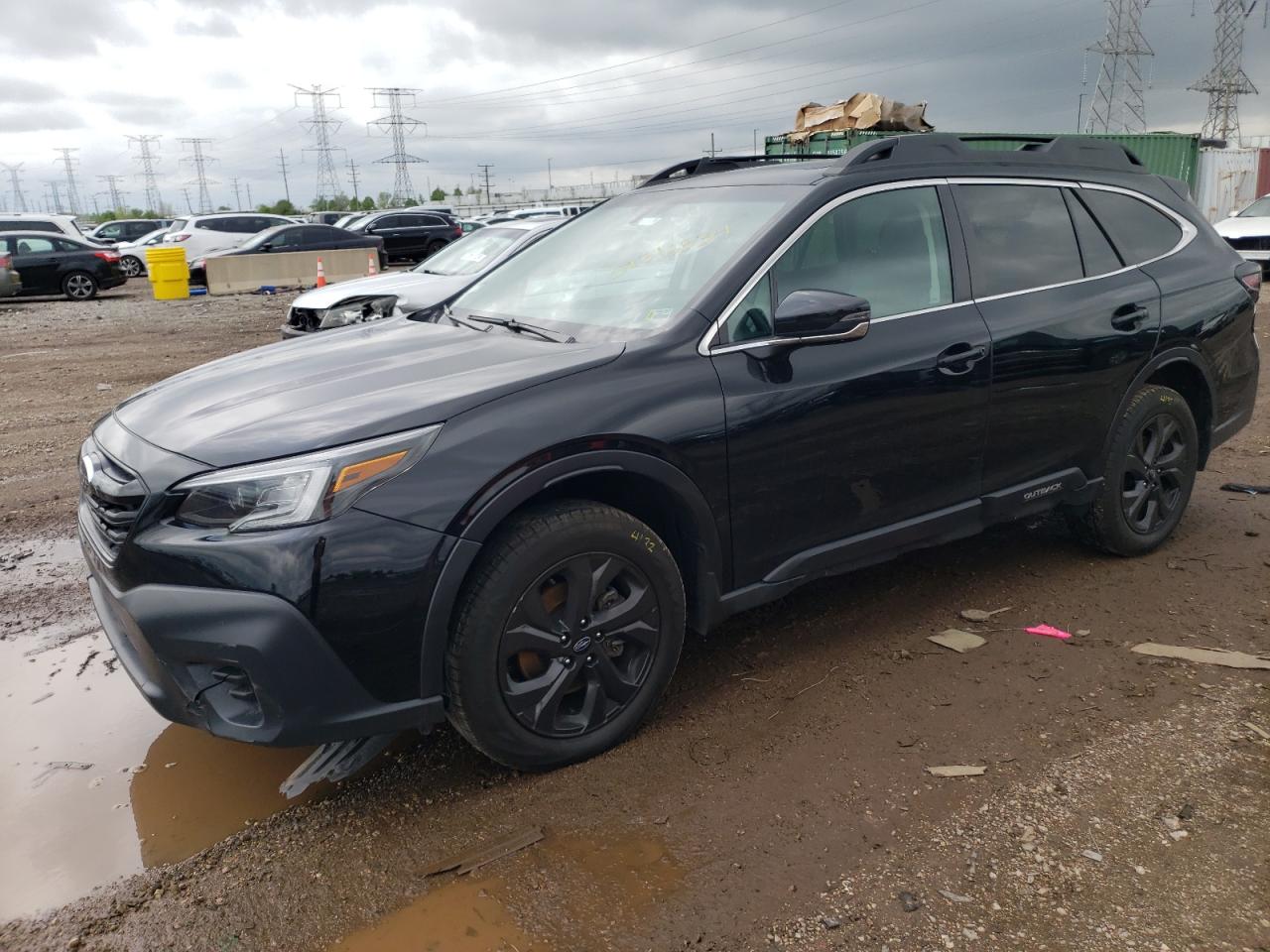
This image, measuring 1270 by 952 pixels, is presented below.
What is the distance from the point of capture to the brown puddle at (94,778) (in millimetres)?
2803

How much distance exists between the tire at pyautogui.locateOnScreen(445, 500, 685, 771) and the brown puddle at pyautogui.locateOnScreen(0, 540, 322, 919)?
2.67 ft

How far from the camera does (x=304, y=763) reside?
3248mm

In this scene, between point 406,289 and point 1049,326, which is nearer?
point 1049,326

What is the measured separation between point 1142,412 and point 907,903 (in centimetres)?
282

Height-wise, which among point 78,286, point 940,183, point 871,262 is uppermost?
point 940,183

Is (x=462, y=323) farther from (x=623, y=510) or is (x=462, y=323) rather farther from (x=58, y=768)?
(x=58, y=768)

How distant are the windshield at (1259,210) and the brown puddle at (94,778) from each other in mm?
20506

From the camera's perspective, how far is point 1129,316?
4281 millimetres

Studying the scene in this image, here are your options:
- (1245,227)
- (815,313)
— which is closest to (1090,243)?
(815,313)

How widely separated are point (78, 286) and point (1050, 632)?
69.8 feet

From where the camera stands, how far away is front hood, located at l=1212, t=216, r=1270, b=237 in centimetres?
1752

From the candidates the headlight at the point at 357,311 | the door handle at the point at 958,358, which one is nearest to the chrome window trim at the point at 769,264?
the door handle at the point at 958,358

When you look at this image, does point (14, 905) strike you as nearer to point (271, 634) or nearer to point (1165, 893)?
point (271, 634)

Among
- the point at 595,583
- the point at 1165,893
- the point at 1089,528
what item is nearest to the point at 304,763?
the point at 595,583
